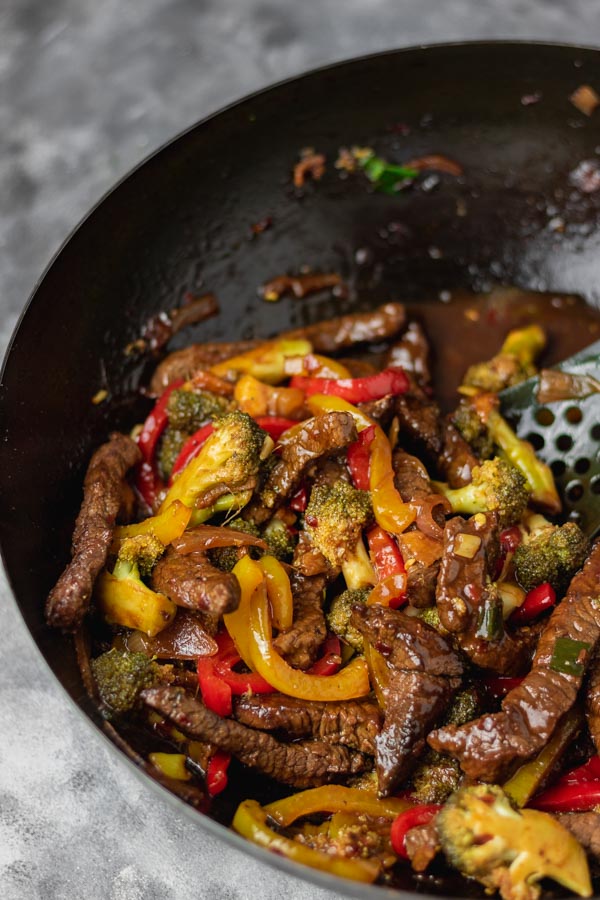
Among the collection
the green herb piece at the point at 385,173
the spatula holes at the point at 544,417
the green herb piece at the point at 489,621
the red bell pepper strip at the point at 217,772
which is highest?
the green herb piece at the point at 385,173

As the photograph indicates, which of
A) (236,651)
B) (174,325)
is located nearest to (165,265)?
(174,325)

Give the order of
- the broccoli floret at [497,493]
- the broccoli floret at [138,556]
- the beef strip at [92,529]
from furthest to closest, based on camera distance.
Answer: the broccoli floret at [497,493], the broccoli floret at [138,556], the beef strip at [92,529]

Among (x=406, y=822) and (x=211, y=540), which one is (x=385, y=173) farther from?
(x=406, y=822)

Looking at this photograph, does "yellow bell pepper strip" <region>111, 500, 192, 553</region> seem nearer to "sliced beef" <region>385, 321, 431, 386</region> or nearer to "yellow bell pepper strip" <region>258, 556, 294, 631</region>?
"yellow bell pepper strip" <region>258, 556, 294, 631</region>

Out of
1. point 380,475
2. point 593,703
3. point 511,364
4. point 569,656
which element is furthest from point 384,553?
point 511,364

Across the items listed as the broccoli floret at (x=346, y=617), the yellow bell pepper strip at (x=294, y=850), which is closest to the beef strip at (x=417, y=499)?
the broccoli floret at (x=346, y=617)

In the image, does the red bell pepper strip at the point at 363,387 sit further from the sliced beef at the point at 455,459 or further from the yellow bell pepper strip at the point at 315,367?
the sliced beef at the point at 455,459

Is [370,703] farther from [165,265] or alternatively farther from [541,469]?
[165,265]
